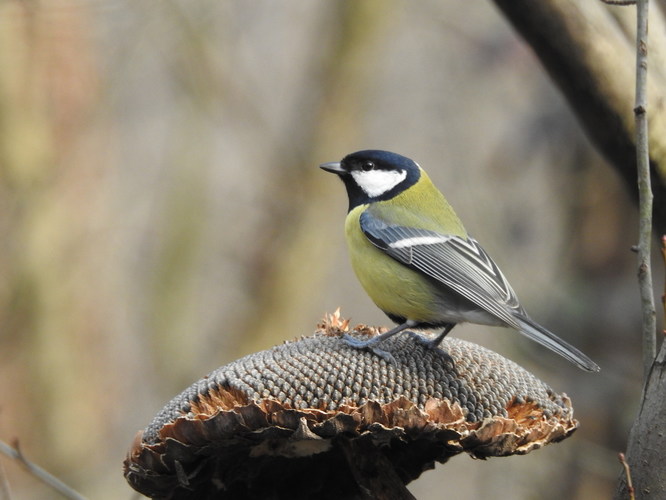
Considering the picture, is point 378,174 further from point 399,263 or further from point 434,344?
point 434,344

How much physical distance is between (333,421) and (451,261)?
1.46 metres

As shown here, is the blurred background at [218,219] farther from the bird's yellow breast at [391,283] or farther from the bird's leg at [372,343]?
the bird's leg at [372,343]

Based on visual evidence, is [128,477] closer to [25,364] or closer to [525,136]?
[25,364]

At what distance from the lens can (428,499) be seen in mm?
9789

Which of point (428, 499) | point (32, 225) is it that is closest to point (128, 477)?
point (32, 225)

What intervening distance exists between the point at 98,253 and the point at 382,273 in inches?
208

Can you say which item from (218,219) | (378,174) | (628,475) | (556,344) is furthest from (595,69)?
(218,219)

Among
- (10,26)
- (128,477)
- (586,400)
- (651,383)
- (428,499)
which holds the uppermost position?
(10,26)

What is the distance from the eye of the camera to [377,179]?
3.97m

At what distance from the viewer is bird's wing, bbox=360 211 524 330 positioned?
3.22m

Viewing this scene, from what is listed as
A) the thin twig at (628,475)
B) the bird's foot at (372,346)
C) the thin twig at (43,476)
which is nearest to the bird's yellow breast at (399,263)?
the bird's foot at (372,346)

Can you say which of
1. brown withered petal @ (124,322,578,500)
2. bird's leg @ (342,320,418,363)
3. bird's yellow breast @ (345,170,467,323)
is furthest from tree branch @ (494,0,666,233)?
bird's leg @ (342,320,418,363)

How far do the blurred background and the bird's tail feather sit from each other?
339 centimetres

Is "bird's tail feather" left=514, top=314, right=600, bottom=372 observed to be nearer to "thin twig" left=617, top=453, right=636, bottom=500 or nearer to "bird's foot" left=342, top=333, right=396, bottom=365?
"thin twig" left=617, top=453, right=636, bottom=500
